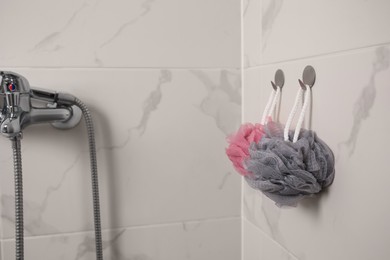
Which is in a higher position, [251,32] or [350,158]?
[251,32]

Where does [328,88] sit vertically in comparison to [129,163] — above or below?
above

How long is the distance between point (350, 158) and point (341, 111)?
0.07 m

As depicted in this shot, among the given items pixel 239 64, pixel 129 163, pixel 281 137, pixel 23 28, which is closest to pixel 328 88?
pixel 281 137

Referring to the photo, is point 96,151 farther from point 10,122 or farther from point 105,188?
point 10,122

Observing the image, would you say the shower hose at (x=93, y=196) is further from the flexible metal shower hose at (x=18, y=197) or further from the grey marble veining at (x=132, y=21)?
the grey marble veining at (x=132, y=21)

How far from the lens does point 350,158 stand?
1.72ft

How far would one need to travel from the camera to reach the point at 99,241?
2.54 feet

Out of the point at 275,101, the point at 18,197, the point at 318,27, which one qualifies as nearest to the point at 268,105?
the point at 275,101

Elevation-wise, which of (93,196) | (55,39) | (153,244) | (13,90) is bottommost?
(153,244)

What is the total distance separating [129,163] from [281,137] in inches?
14.5

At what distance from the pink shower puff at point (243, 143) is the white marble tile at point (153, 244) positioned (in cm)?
30

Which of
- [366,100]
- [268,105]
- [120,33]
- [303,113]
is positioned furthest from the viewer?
[120,33]

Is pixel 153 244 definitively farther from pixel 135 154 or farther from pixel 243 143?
pixel 243 143

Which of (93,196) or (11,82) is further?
(93,196)
